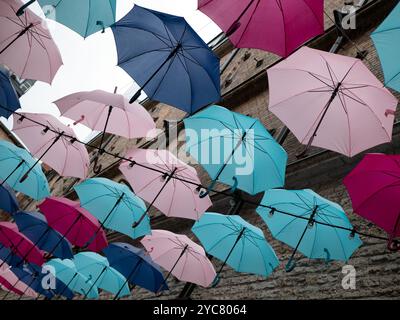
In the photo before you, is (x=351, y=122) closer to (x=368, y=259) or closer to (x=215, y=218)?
(x=368, y=259)

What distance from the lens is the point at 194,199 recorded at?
6.16 meters

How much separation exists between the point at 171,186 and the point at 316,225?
271cm

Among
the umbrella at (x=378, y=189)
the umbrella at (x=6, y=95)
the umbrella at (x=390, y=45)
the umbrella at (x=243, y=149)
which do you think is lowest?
the umbrella at (x=378, y=189)

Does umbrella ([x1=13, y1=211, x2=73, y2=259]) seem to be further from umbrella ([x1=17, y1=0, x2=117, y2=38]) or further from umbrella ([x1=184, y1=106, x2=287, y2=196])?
umbrella ([x1=17, y1=0, x2=117, y2=38])

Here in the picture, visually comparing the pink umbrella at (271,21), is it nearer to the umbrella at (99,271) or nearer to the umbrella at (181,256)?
the umbrella at (181,256)

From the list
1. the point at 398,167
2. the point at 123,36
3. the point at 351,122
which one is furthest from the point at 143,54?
the point at 398,167

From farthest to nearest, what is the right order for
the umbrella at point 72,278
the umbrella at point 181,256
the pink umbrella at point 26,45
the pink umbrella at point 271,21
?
the umbrella at point 72,278
the umbrella at point 181,256
the pink umbrella at point 26,45
the pink umbrella at point 271,21

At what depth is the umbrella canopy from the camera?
688 centimetres

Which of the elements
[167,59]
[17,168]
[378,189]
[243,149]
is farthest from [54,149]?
[378,189]

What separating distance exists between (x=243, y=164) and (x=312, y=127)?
1.22 metres

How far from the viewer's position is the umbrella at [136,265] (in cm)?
688

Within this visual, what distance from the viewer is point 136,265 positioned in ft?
22.6

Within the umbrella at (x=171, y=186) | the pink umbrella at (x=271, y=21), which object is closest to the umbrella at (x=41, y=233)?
the umbrella at (x=171, y=186)

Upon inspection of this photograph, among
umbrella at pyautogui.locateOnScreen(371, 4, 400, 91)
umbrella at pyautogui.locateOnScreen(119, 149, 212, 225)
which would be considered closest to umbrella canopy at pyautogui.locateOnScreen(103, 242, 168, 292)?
umbrella at pyautogui.locateOnScreen(119, 149, 212, 225)
